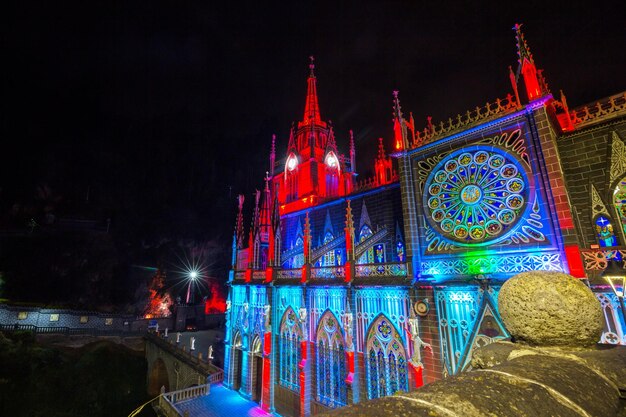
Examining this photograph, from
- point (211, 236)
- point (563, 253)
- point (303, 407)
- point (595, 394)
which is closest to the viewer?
point (595, 394)

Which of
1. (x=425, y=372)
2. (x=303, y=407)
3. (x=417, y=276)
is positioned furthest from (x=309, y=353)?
(x=417, y=276)

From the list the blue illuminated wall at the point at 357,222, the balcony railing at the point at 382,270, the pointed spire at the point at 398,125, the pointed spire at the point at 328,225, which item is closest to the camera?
the balcony railing at the point at 382,270

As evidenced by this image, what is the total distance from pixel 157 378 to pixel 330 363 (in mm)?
24337

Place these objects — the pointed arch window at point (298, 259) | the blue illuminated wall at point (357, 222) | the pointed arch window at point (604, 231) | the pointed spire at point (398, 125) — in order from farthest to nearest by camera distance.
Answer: the pointed arch window at point (298, 259) < the blue illuminated wall at point (357, 222) < the pointed spire at point (398, 125) < the pointed arch window at point (604, 231)

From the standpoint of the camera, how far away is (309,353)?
1559 cm

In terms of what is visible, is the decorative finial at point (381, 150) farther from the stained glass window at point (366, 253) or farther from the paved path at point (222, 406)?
the paved path at point (222, 406)

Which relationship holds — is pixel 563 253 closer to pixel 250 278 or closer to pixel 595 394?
pixel 595 394

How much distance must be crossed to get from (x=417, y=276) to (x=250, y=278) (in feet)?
42.1

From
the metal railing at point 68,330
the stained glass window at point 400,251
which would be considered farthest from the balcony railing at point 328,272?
the metal railing at point 68,330

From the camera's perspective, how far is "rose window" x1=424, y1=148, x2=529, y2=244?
35.7 ft

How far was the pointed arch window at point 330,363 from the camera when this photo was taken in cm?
1434

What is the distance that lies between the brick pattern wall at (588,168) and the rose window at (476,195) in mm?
1648

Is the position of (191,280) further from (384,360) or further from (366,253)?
(384,360)

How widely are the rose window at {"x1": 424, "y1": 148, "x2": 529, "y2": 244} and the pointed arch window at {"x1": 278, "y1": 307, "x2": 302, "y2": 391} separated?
1023 cm
